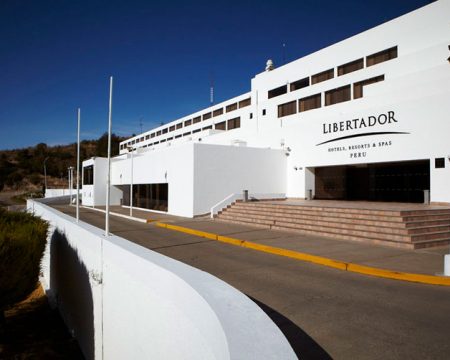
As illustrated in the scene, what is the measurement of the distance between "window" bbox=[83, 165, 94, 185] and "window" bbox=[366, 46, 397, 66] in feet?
101

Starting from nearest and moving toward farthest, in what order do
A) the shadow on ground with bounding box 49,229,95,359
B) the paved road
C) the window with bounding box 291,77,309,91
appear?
the paved road
the shadow on ground with bounding box 49,229,95,359
the window with bounding box 291,77,309,91

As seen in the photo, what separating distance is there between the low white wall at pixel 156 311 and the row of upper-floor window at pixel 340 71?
25.2 metres

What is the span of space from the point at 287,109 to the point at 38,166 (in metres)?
90.3

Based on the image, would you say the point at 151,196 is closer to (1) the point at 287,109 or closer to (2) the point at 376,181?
(1) the point at 287,109

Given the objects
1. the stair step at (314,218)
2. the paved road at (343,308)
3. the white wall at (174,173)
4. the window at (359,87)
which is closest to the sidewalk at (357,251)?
the paved road at (343,308)

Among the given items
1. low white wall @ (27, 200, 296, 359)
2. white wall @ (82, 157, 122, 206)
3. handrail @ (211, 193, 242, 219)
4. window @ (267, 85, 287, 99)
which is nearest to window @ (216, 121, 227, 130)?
window @ (267, 85, 287, 99)

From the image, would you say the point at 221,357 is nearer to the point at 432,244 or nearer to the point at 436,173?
the point at 432,244

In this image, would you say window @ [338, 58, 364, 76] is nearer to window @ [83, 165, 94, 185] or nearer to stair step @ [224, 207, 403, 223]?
stair step @ [224, 207, 403, 223]

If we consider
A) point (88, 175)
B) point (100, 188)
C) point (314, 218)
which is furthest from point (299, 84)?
point (88, 175)

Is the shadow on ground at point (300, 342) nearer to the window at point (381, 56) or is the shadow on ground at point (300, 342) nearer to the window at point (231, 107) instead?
the window at point (381, 56)

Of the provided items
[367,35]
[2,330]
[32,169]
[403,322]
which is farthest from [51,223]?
[32,169]

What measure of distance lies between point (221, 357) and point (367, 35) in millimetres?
29617

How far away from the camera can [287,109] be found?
33906mm

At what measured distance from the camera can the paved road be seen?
4.36 metres
